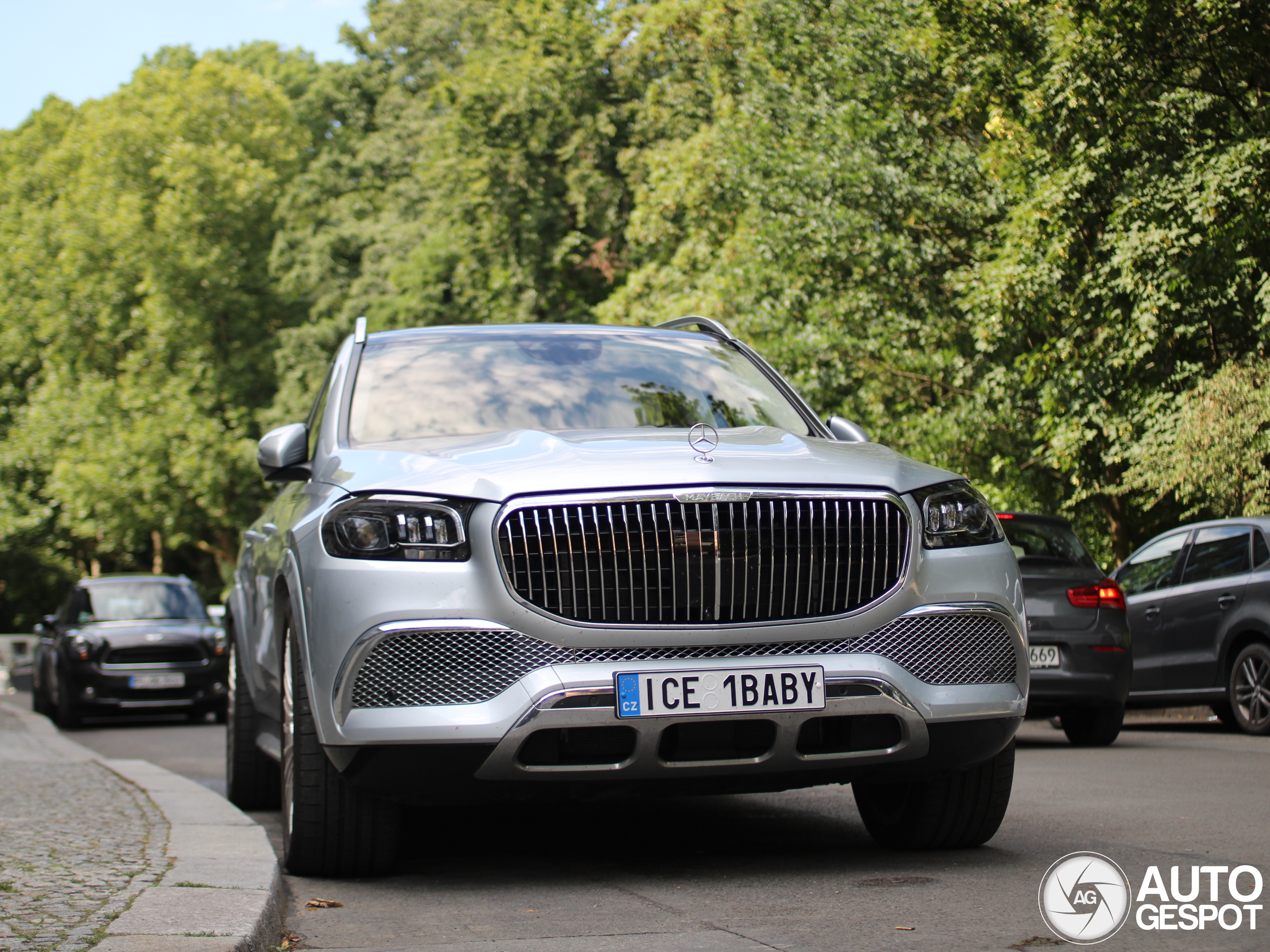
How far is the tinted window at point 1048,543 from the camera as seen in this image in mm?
11539

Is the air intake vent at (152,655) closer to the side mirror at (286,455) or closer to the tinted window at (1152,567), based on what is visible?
the tinted window at (1152,567)

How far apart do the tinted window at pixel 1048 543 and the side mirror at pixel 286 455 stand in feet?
22.0

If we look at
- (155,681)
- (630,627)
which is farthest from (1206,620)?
(155,681)

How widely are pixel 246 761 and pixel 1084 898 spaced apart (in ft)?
14.7

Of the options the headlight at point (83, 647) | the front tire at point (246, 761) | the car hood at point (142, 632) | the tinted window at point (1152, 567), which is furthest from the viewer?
the car hood at point (142, 632)

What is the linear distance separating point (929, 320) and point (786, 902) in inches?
730

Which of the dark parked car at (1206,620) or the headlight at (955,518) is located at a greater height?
the headlight at (955,518)

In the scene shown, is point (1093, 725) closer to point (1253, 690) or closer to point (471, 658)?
point (1253, 690)

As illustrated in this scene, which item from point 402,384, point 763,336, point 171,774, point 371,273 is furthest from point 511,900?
point 371,273

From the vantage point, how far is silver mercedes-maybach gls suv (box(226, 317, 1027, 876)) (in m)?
4.65

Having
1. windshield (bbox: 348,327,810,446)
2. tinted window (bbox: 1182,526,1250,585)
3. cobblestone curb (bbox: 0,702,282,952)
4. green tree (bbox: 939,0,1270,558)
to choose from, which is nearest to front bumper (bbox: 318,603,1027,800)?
cobblestone curb (bbox: 0,702,282,952)

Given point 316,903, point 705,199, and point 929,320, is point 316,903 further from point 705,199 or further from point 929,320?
point 705,199

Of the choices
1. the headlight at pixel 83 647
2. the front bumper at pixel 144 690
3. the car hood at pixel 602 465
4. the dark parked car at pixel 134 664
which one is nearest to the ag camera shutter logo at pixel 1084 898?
the car hood at pixel 602 465

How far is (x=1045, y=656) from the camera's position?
1118 centimetres
